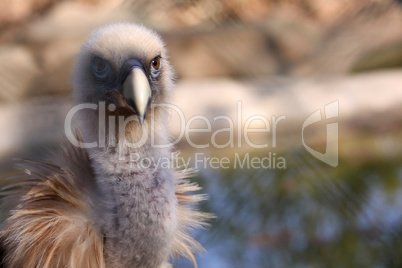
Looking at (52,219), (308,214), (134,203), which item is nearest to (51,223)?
(52,219)

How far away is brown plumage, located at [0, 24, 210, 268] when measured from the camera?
0.83 metres

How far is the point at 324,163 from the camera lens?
1.61 metres

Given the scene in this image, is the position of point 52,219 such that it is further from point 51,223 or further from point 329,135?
point 329,135

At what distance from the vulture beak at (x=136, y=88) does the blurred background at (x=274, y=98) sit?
1.34 feet

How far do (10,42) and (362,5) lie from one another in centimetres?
99

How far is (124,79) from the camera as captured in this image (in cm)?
82

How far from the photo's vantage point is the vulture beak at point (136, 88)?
0.78 m

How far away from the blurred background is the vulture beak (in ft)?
1.34

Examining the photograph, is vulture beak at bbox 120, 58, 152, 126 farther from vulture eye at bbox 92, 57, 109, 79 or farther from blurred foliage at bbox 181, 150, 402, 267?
blurred foliage at bbox 181, 150, 402, 267

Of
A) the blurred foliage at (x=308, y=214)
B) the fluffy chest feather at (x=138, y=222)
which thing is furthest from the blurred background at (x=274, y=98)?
the fluffy chest feather at (x=138, y=222)

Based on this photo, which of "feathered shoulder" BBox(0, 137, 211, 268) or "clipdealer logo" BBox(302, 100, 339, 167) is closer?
"feathered shoulder" BBox(0, 137, 211, 268)

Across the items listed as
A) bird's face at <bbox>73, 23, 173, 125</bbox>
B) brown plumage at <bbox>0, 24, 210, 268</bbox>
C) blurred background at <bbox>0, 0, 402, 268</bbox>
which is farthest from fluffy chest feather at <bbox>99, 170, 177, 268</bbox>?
blurred background at <bbox>0, 0, 402, 268</bbox>

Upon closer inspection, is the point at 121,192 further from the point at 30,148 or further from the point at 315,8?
the point at 315,8

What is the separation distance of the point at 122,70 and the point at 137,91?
6 centimetres
